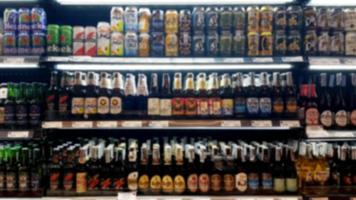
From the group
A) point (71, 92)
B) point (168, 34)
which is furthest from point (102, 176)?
point (168, 34)

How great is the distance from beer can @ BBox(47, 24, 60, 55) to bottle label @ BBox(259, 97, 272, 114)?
152 cm

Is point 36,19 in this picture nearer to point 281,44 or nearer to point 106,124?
point 106,124

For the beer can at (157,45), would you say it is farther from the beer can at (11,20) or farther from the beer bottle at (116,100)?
the beer can at (11,20)

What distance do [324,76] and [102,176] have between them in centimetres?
183

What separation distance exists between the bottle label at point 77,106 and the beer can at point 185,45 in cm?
79

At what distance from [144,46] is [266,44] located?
0.89 m

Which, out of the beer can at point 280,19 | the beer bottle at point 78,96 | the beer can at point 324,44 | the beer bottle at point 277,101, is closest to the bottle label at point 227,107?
the beer bottle at point 277,101

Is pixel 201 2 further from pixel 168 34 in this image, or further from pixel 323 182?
pixel 323 182

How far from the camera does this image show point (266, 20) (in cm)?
279

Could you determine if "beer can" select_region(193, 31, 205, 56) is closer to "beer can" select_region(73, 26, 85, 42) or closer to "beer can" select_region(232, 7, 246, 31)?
"beer can" select_region(232, 7, 246, 31)

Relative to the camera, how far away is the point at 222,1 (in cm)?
292

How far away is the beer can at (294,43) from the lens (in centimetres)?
276

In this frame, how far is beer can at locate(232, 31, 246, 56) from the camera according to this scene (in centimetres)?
277

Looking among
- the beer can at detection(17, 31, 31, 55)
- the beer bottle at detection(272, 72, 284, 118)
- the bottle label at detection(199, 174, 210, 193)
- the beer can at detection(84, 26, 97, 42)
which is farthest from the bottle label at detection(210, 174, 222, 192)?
the beer can at detection(17, 31, 31, 55)
